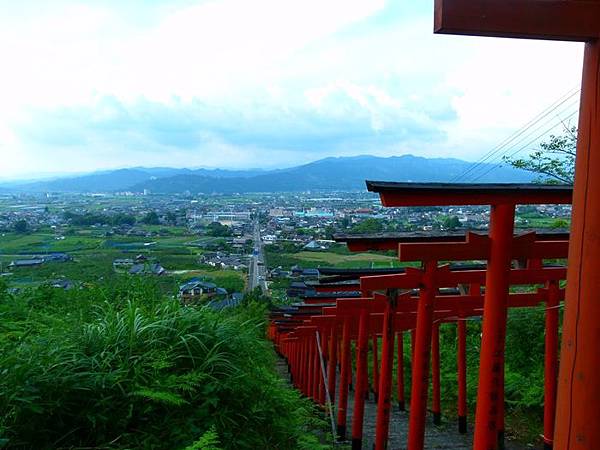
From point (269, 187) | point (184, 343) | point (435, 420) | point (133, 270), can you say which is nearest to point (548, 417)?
point (435, 420)

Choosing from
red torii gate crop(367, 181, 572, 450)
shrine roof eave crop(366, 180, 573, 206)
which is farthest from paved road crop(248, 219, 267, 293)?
shrine roof eave crop(366, 180, 573, 206)

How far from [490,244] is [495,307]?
0.52 metres

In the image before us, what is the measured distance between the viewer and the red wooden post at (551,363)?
7006mm

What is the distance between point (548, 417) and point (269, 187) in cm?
13964

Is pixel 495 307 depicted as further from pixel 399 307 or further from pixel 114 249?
pixel 114 249

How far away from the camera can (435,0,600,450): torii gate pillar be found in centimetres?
222

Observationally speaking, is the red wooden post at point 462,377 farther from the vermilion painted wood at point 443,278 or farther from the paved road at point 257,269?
the paved road at point 257,269

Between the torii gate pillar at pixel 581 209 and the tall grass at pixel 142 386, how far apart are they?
203 cm

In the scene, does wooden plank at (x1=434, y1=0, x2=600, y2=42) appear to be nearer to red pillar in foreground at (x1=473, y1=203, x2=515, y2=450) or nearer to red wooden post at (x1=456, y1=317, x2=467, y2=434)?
red pillar in foreground at (x1=473, y1=203, x2=515, y2=450)

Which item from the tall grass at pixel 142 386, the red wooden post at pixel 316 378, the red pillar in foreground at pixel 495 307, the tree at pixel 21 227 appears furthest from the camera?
the tree at pixel 21 227

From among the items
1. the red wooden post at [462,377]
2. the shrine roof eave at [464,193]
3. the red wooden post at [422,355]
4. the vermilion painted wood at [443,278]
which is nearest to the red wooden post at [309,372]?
the red wooden post at [462,377]

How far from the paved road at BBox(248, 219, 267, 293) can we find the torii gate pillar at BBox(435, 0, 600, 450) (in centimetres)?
2914

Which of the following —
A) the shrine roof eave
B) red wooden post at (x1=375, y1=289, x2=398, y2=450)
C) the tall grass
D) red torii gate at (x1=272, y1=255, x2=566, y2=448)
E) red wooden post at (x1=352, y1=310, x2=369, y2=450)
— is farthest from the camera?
red wooden post at (x1=352, y1=310, x2=369, y2=450)

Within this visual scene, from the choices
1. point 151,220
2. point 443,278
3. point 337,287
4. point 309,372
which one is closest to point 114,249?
point 309,372
